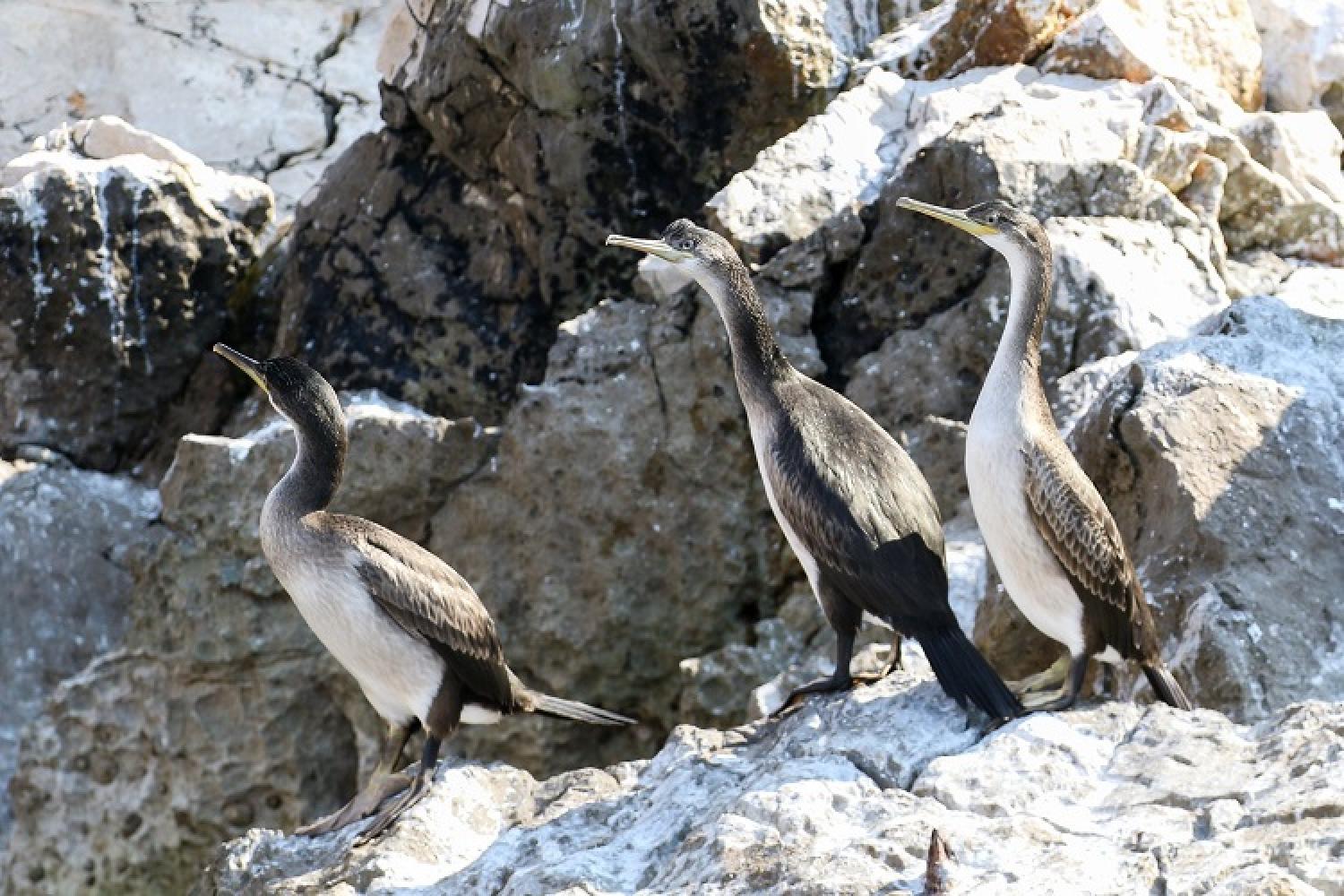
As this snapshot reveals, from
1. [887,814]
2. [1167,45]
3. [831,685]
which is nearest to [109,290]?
[1167,45]

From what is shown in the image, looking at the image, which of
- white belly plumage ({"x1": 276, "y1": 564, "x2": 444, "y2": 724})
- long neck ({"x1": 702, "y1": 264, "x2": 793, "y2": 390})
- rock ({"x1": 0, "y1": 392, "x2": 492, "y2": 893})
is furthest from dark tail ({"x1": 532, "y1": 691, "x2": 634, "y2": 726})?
rock ({"x1": 0, "y1": 392, "x2": 492, "y2": 893})

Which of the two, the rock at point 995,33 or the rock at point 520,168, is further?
the rock at point 520,168

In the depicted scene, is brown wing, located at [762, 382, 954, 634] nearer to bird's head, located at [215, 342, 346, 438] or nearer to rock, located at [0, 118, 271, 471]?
bird's head, located at [215, 342, 346, 438]

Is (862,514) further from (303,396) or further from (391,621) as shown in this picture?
(303,396)

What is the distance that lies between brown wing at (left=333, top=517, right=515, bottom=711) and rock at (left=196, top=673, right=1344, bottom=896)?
1.27 ft

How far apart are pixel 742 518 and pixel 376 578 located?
9.28 ft

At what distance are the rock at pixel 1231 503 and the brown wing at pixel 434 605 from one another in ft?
5.82

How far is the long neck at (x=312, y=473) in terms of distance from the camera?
266 inches

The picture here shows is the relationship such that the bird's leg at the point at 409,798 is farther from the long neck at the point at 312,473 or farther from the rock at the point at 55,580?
the rock at the point at 55,580

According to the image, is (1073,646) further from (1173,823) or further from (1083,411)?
(1083,411)

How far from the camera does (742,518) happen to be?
29.8 feet

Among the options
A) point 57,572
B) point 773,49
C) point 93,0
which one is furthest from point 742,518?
point 93,0

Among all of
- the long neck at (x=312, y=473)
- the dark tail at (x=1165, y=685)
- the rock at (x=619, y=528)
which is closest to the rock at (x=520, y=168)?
the rock at (x=619, y=528)

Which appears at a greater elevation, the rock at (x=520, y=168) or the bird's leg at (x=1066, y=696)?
the rock at (x=520, y=168)
